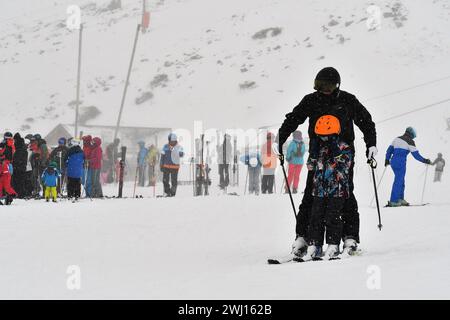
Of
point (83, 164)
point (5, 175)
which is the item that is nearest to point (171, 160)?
point (83, 164)

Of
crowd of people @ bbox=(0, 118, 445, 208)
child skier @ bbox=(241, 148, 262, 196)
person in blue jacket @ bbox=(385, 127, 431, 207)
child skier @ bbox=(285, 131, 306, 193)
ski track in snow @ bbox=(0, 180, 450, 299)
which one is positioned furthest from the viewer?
child skier @ bbox=(241, 148, 262, 196)

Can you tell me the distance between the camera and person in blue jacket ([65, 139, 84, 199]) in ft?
47.3

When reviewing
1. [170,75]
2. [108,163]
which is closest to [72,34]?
[170,75]

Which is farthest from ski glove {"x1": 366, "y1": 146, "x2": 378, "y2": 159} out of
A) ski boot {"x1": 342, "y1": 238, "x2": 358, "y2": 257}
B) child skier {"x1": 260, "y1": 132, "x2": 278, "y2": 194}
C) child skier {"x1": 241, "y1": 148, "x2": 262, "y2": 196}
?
child skier {"x1": 241, "y1": 148, "x2": 262, "y2": 196}

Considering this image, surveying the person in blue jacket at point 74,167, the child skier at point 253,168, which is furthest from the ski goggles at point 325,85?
the child skier at point 253,168

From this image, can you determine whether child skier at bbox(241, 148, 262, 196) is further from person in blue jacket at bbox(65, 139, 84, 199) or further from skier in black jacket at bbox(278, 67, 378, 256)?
skier in black jacket at bbox(278, 67, 378, 256)

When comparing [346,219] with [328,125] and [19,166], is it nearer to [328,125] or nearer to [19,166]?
[328,125]

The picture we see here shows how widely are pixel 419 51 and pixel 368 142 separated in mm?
48215

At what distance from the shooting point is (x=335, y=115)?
20.5ft

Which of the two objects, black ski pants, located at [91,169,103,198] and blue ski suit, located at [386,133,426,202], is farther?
black ski pants, located at [91,169,103,198]

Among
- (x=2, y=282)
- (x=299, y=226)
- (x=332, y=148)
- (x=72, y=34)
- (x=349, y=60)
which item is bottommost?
(x=2, y=282)

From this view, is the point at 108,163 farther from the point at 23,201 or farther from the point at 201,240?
the point at 201,240

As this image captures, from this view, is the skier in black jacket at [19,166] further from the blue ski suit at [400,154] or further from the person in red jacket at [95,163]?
the blue ski suit at [400,154]
